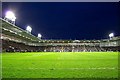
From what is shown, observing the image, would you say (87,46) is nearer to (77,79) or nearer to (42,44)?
(42,44)

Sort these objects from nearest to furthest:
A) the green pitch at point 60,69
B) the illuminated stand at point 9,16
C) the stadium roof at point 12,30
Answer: the green pitch at point 60,69 → the stadium roof at point 12,30 → the illuminated stand at point 9,16

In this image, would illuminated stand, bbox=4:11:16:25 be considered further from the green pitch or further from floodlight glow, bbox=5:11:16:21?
the green pitch

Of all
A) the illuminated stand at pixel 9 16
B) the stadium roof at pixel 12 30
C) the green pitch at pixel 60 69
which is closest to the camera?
the green pitch at pixel 60 69

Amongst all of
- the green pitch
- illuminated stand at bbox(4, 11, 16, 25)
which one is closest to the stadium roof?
illuminated stand at bbox(4, 11, 16, 25)

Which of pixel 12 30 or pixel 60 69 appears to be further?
pixel 12 30

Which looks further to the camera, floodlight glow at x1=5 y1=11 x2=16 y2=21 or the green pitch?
floodlight glow at x1=5 y1=11 x2=16 y2=21

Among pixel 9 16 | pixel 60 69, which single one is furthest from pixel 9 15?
A: pixel 60 69

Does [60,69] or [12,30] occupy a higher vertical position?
[12,30]

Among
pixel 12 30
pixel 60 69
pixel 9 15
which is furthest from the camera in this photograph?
pixel 9 15

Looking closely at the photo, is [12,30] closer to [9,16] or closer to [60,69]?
[9,16]

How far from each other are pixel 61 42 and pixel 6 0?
115498 mm

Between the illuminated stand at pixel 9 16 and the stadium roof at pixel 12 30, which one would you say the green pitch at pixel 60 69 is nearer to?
the stadium roof at pixel 12 30

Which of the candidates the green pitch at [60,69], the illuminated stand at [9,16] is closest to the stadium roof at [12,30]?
the illuminated stand at [9,16]

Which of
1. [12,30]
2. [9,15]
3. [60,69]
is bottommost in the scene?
[60,69]
